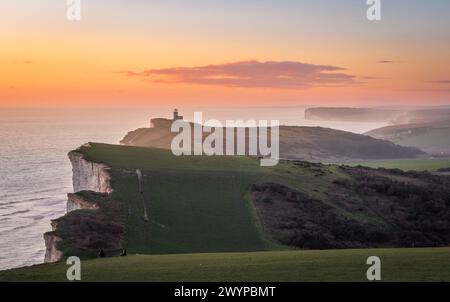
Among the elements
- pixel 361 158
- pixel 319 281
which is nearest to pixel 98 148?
pixel 319 281

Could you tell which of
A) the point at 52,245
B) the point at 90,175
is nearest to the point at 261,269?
the point at 52,245

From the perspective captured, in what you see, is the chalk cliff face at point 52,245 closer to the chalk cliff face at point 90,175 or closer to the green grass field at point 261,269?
the green grass field at point 261,269

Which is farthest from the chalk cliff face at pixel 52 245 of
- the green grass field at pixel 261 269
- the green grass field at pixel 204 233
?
the green grass field at pixel 261 269

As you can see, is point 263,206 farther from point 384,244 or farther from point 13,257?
point 13,257

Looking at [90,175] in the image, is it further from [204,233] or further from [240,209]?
[204,233]

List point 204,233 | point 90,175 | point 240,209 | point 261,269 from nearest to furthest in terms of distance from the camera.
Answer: point 261,269, point 204,233, point 240,209, point 90,175
